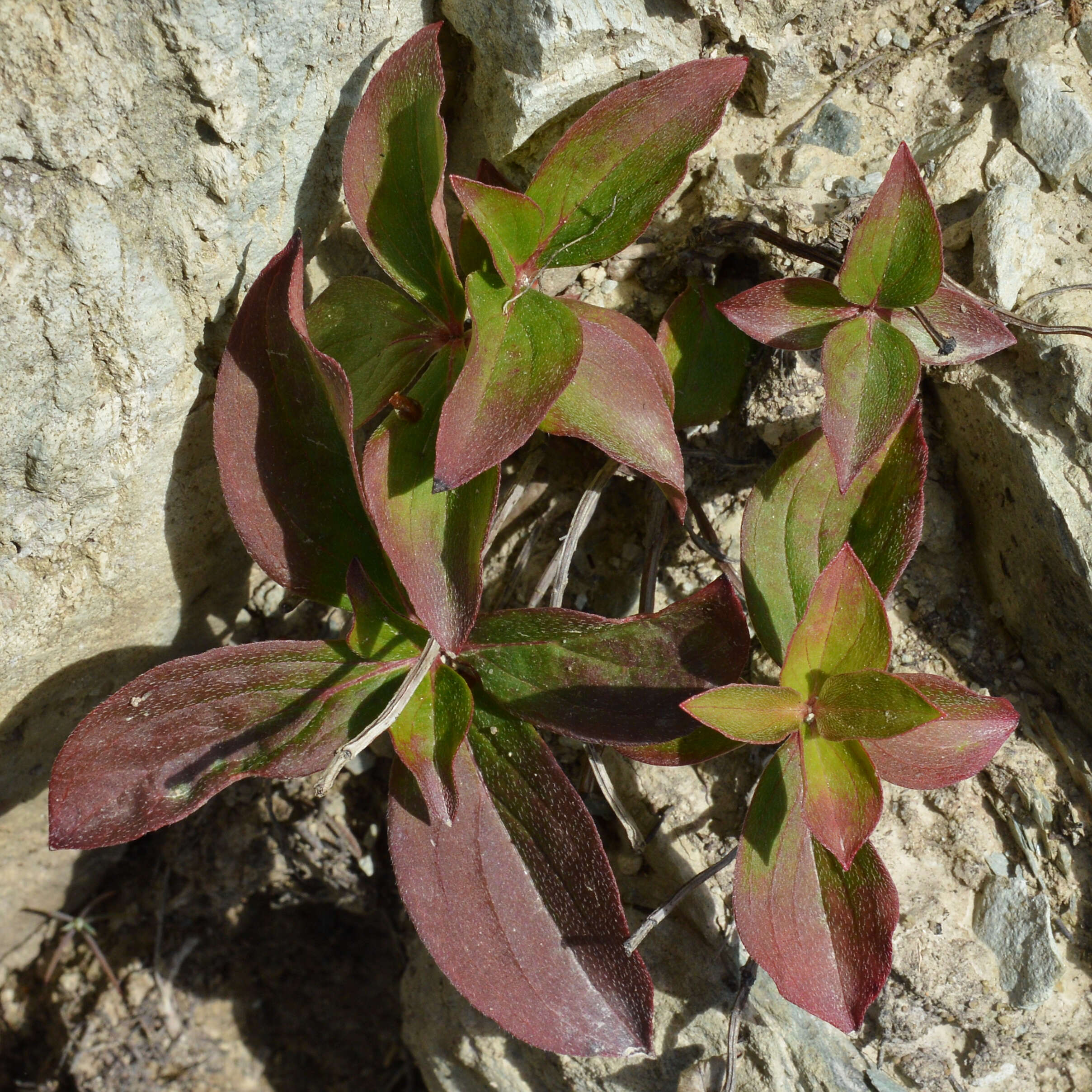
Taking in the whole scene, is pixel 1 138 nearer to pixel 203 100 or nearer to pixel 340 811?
pixel 203 100

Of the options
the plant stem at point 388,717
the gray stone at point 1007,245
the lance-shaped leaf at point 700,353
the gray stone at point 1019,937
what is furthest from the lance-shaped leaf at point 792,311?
the gray stone at point 1019,937

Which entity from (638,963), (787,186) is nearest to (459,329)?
(787,186)

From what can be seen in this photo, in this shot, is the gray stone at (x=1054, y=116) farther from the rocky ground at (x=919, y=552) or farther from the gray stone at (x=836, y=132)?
the gray stone at (x=836, y=132)

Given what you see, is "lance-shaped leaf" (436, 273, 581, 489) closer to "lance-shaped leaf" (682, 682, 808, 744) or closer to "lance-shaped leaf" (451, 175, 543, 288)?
"lance-shaped leaf" (451, 175, 543, 288)

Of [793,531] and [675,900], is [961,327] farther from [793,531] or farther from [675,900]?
[675,900]

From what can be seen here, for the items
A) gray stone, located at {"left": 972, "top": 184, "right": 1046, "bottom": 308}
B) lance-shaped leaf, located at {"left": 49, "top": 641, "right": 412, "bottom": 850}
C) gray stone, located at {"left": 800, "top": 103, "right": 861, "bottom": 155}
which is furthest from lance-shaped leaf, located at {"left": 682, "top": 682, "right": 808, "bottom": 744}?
gray stone, located at {"left": 800, "top": 103, "right": 861, "bottom": 155}
